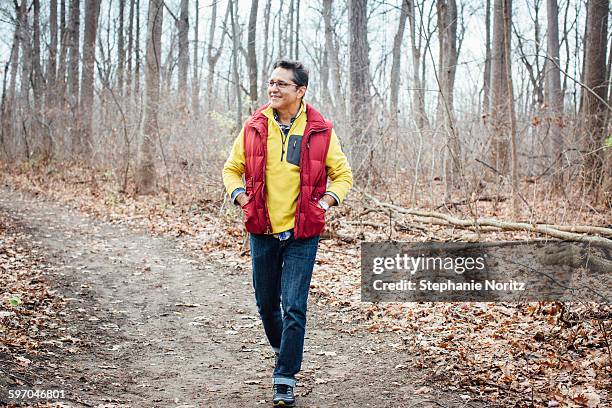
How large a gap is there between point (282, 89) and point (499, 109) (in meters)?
11.7

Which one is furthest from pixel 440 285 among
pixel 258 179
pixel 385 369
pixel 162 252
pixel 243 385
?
pixel 162 252

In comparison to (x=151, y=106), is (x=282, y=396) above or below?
below

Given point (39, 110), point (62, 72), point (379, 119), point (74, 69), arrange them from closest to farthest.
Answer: point (379, 119) < point (39, 110) < point (62, 72) < point (74, 69)

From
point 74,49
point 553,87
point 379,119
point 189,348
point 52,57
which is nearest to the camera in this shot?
point 189,348

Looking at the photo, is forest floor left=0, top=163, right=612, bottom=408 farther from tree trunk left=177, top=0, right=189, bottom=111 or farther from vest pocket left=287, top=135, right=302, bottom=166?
tree trunk left=177, top=0, right=189, bottom=111

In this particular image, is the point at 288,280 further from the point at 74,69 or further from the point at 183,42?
the point at 74,69

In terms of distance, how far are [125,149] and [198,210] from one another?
5.03 m

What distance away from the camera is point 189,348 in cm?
573

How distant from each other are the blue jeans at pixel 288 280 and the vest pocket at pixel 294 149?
19.2 inches

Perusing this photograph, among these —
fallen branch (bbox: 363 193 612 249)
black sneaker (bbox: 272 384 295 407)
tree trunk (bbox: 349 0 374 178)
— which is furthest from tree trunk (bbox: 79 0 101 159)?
black sneaker (bbox: 272 384 295 407)

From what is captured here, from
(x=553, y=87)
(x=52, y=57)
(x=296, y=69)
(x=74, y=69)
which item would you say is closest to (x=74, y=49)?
(x=52, y=57)

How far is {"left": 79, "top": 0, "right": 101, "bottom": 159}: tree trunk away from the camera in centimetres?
2084

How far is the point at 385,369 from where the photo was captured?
16.7 ft

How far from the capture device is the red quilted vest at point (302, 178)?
13.3 feet
